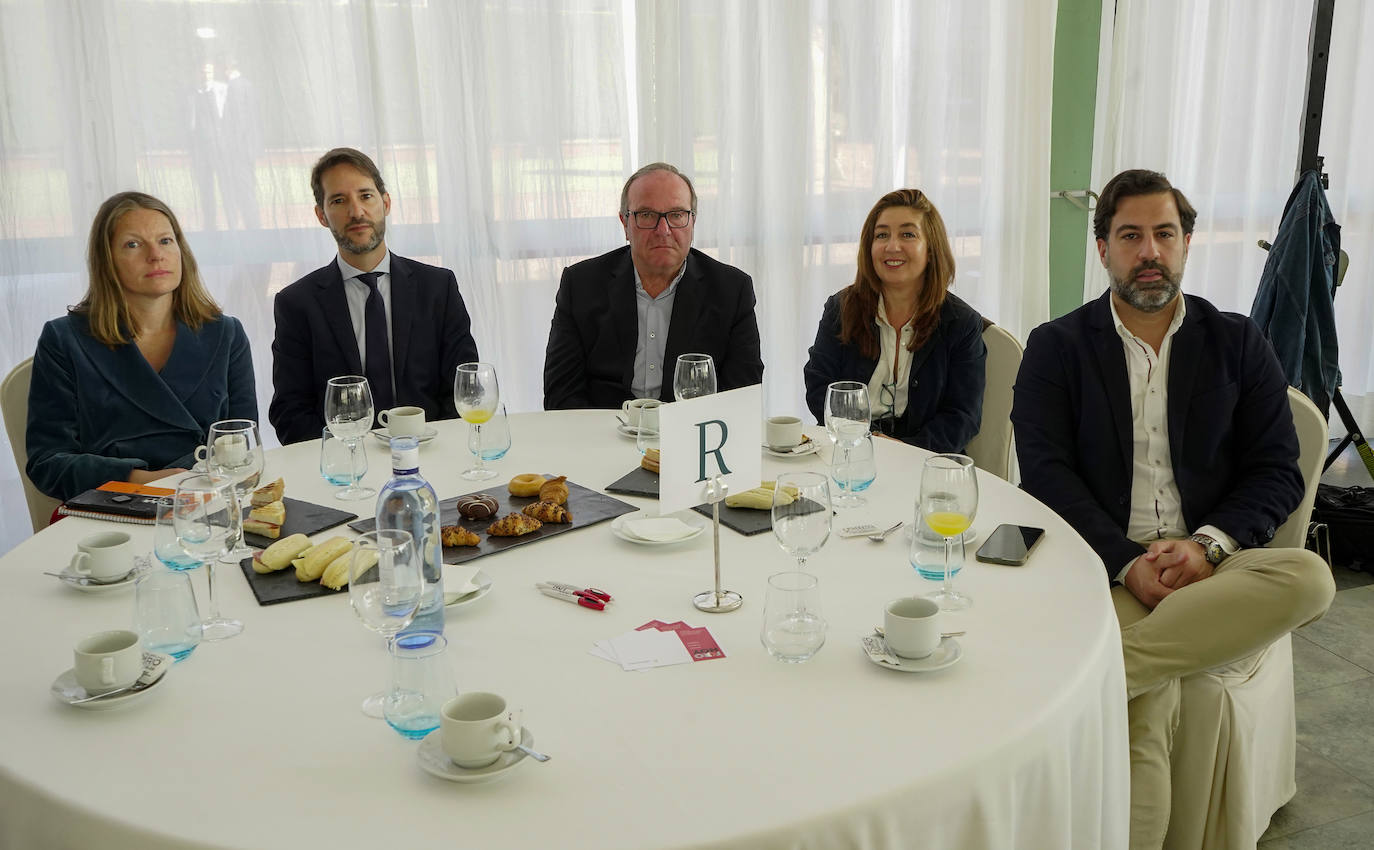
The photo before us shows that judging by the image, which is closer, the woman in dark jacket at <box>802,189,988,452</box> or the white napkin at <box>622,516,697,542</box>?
the white napkin at <box>622,516,697,542</box>

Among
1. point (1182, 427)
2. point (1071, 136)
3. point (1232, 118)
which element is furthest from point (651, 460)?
point (1232, 118)

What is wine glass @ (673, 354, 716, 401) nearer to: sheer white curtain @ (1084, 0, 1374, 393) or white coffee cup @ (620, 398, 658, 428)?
white coffee cup @ (620, 398, 658, 428)

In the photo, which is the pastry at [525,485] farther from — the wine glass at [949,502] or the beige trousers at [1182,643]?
the beige trousers at [1182,643]

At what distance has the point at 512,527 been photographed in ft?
6.04

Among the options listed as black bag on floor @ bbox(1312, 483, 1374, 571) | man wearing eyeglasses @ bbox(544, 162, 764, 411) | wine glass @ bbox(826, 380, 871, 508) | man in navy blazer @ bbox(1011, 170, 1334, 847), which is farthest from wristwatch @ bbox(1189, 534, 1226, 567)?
black bag on floor @ bbox(1312, 483, 1374, 571)

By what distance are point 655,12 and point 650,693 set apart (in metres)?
3.21

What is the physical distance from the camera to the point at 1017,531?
182cm

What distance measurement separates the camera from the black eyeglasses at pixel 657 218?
322cm

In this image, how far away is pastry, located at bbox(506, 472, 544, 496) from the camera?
203 centimetres

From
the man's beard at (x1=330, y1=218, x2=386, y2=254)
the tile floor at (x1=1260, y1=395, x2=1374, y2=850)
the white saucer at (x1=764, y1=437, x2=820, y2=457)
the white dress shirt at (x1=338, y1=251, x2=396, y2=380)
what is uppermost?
the man's beard at (x1=330, y1=218, x2=386, y2=254)

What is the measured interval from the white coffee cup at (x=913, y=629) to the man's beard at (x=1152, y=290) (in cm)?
146

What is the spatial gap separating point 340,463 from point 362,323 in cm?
124

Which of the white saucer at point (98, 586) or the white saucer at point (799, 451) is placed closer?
the white saucer at point (98, 586)

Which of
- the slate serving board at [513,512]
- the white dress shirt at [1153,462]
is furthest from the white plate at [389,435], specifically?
the white dress shirt at [1153,462]
